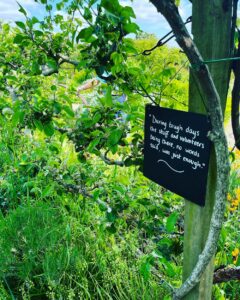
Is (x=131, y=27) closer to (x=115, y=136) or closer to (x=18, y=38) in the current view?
(x=115, y=136)

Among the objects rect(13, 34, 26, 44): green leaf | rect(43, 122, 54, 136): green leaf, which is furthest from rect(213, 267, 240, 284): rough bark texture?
rect(13, 34, 26, 44): green leaf

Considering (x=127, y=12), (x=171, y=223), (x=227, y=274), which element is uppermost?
(x=127, y=12)

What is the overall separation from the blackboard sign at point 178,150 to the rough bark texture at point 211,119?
4 centimetres

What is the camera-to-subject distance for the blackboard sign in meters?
0.94

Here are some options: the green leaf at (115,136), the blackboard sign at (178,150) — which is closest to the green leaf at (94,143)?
the green leaf at (115,136)

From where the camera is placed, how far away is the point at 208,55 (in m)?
0.89

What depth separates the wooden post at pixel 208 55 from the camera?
876mm

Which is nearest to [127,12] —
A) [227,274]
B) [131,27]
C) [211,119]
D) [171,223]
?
[131,27]

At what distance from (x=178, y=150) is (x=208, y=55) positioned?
282 mm

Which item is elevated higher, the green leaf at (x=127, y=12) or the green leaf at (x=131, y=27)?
the green leaf at (x=127, y=12)

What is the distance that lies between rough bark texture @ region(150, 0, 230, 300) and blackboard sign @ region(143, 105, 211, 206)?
0.13 feet

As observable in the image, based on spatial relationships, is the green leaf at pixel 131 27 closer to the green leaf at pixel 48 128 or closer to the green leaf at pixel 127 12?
the green leaf at pixel 127 12

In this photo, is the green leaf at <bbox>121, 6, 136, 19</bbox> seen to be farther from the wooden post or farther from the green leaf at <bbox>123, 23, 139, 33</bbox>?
the wooden post

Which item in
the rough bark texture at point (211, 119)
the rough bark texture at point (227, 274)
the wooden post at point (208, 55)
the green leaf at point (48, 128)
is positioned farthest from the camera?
the green leaf at point (48, 128)
